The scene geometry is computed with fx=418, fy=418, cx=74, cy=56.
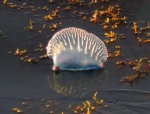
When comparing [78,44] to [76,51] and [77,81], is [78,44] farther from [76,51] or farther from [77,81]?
[77,81]

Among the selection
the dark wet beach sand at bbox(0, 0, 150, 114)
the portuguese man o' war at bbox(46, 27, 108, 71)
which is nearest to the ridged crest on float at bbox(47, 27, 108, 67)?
the portuguese man o' war at bbox(46, 27, 108, 71)

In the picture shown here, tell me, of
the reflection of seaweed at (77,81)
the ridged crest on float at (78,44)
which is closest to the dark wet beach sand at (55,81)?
the reflection of seaweed at (77,81)

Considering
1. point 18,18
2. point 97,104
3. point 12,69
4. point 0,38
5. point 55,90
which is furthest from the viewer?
point 18,18

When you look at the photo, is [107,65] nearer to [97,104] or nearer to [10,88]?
[97,104]

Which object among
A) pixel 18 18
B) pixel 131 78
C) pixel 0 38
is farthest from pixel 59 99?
pixel 18 18

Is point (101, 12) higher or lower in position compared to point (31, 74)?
higher

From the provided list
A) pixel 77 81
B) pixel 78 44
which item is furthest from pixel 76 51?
pixel 77 81

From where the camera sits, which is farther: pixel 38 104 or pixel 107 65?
pixel 107 65

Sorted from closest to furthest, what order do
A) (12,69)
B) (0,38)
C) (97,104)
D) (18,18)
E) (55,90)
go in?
(97,104), (55,90), (12,69), (0,38), (18,18)
